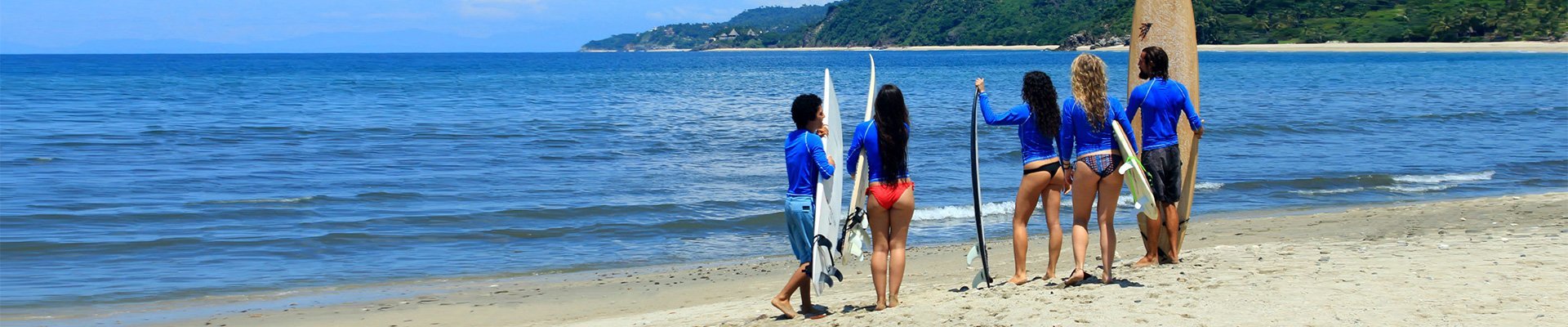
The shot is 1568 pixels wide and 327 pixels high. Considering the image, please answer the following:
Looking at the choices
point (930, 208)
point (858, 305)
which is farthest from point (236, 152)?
point (858, 305)

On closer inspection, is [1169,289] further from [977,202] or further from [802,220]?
[802,220]

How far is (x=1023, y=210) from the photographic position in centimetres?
635

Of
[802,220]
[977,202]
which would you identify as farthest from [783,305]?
[977,202]

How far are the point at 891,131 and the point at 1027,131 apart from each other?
0.83 m

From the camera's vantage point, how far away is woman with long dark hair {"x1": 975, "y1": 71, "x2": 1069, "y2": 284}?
593 cm

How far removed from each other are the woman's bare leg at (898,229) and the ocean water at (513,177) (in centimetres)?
420

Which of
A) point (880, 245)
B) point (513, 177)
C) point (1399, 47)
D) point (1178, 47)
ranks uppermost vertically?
point (1178, 47)

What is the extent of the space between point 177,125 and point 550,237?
1967 centimetres

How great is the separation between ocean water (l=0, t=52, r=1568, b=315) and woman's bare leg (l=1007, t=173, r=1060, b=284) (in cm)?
391

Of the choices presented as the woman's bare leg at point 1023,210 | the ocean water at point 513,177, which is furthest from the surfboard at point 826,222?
the ocean water at point 513,177

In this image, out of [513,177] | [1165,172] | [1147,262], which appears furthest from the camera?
[513,177]

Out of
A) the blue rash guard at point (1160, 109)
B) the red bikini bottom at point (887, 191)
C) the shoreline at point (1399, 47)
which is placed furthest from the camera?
the shoreline at point (1399, 47)

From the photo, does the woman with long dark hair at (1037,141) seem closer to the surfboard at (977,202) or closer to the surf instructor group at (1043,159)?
the surf instructor group at (1043,159)

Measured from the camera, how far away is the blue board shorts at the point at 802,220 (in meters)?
5.62
